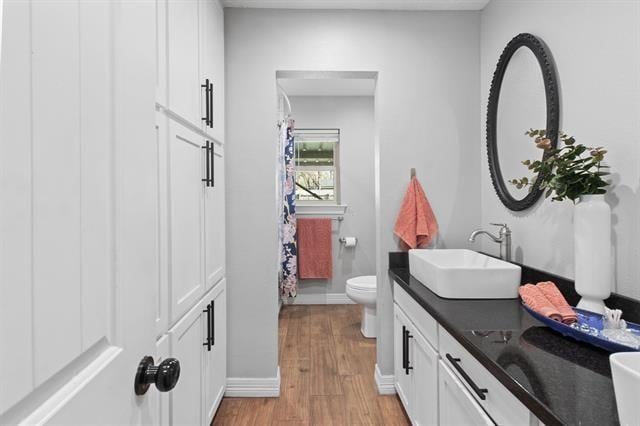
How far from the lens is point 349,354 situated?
117 inches

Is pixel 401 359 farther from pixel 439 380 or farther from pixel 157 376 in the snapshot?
pixel 157 376

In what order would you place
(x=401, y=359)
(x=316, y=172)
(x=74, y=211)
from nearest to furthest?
(x=74, y=211) → (x=401, y=359) → (x=316, y=172)

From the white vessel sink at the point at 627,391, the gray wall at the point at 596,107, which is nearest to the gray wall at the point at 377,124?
Result: the gray wall at the point at 596,107

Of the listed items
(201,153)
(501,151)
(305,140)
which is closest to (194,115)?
(201,153)

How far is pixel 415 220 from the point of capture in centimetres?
229

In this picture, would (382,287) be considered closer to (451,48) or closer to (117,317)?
(451,48)

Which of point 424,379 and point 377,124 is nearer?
point 424,379

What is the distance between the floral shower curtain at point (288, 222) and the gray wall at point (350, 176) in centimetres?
41

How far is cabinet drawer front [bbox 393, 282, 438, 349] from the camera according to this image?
154 cm

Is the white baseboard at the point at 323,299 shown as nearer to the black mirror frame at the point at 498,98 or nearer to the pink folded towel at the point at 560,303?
the black mirror frame at the point at 498,98

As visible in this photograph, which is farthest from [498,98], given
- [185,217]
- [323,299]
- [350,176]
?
[323,299]

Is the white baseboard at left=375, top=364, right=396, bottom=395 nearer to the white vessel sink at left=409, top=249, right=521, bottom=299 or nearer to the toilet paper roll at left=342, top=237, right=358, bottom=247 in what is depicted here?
the white vessel sink at left=409, top=249, right=521, bottom=299

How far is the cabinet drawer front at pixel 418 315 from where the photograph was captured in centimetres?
154

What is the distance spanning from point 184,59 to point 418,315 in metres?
1.52
